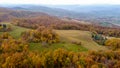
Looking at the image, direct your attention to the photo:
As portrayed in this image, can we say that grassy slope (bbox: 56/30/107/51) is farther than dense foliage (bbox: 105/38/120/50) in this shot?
No

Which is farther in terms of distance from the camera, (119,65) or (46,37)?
(46,37)

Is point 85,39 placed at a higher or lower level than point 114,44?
lower

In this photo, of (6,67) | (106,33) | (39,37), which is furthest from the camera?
(106,33)

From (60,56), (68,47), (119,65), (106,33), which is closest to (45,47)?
(68,47)

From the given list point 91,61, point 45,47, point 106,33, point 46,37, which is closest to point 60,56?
point 91,61

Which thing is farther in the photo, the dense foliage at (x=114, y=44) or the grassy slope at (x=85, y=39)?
the dense foliage at (x=114, y=44)

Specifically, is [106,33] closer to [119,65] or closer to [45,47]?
[45,47]

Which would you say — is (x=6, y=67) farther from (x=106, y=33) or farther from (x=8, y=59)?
(x=106, y=33)

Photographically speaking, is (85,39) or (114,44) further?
(85,39)

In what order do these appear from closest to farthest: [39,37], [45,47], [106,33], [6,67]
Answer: [6,67]
[45,47]
[39,37]
[106,33]
